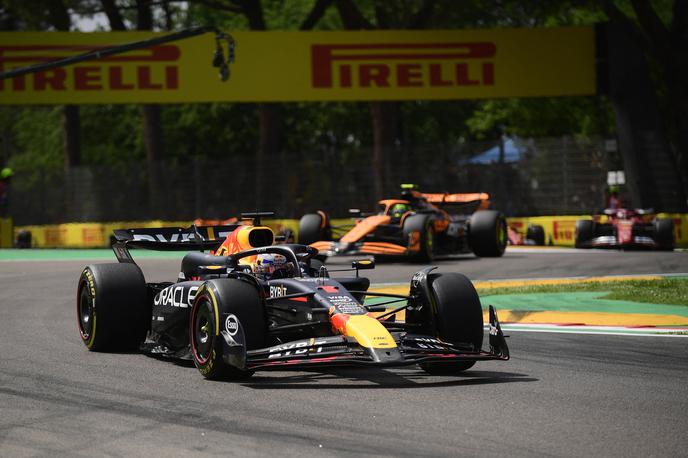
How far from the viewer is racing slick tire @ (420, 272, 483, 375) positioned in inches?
387

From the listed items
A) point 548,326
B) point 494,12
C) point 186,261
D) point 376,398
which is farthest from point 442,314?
point 494,12

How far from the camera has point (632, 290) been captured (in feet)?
54.4

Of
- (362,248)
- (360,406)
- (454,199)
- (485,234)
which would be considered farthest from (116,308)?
(454,199)

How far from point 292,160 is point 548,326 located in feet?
70.1

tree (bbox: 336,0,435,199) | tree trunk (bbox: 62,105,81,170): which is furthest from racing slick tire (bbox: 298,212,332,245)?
tree trunk (bbox: 62,105,81,170)

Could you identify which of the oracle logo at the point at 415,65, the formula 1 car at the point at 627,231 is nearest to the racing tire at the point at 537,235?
the formula 1 car at the point at 627,231

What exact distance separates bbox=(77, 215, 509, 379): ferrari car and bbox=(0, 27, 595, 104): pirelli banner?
20.7m

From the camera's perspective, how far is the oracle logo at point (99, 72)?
1273 inches

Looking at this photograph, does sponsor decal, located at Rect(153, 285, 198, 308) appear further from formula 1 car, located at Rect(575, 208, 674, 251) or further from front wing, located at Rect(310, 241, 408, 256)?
formula 1 car, located at Rect(575, 208, 674, 251)

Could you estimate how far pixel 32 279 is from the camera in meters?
21.6

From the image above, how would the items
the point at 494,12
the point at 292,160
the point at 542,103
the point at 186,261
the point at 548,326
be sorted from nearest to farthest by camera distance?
the point at 186,261 → the point at 548,326 → the point at 292,160 → the point at 542,103 → the point at 494,12

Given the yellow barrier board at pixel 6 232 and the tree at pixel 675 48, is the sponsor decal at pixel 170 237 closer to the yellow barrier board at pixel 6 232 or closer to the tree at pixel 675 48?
the tree at pixel 675 48

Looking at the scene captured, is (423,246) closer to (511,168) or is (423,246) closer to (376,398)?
(511,168)

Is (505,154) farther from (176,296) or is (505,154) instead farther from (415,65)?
(176,296)
